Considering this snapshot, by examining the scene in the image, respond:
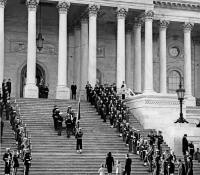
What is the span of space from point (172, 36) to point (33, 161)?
1306 inches

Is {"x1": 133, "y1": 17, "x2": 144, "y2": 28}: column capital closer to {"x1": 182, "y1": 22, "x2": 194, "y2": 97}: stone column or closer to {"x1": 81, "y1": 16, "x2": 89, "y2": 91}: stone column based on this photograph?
{"x1": 81, "y1": 16, "x2": 89, "y2": 91}: stone column

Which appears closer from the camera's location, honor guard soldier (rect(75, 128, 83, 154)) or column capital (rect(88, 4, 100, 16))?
honor guard soldier (rect(75, 128, 83, 154))

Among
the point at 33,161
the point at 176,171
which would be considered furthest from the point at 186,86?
the point at 33,161

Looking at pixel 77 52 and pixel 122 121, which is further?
pixel 77 52

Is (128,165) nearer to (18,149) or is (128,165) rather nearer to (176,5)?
(18,149)

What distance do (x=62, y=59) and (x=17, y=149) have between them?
15488mm

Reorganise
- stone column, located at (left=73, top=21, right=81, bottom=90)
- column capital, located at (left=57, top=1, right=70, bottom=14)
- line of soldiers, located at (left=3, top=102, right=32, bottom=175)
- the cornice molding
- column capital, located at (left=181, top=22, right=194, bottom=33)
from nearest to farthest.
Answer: line of soldiers, located at (left=3, top=102, right=32, bottom=175)
column capital, located at (left=57, top=1, right=70, bottom=14)
stone column, located at (left=73, top=21, right=81, bottom=90)
the cornice molding
column capital, located at (left=181, top=22, right=194, bottom=33)

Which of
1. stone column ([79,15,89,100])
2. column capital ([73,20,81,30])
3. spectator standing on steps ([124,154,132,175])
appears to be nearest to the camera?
spectator standing on steps ([124,154,132,175])

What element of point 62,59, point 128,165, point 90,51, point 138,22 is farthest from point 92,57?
point 128,165

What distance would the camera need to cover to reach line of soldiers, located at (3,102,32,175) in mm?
26391

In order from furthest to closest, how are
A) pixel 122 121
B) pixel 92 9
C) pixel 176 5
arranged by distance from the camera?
pixel 176 5, pixel 92 9, pixel 122 121

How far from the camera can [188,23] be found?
53031mm

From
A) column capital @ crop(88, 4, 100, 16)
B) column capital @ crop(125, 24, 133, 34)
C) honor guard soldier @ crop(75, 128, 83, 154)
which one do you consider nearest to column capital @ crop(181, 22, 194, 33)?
column capital @ crop(125, 24, 133, 34)

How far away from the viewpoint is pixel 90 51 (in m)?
45.7
